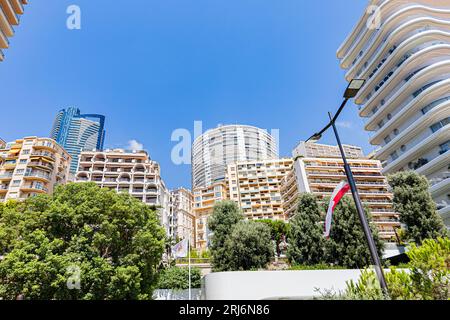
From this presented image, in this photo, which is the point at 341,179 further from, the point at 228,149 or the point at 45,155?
the point at 228,149

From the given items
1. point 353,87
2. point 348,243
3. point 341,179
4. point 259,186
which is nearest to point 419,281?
point 353,87

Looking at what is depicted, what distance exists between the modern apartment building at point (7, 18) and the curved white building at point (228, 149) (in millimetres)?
93364

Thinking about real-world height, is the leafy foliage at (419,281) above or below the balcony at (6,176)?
below

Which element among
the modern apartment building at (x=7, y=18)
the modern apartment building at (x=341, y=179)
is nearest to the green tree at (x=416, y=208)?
the modern apartment building at (x=341, y=179)

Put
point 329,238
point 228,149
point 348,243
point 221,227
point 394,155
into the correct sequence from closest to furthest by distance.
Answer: point 348,243 < point 329,238 < point 221,227 < point 394,155 < point 228,149

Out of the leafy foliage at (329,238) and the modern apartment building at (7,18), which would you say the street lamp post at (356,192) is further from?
the modern apartment building at (7,18)

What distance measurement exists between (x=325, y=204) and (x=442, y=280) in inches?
721

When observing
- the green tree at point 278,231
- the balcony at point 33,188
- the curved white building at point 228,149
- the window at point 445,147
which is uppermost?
the curved white building at point 228,149

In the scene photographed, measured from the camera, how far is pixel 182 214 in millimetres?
79688

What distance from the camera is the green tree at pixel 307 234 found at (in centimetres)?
2039

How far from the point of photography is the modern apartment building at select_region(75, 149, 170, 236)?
6181 cm

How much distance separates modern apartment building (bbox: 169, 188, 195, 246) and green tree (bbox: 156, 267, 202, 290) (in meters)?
44.5

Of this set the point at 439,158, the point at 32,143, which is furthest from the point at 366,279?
the point at 32,143

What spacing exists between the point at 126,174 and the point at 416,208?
59112mm
